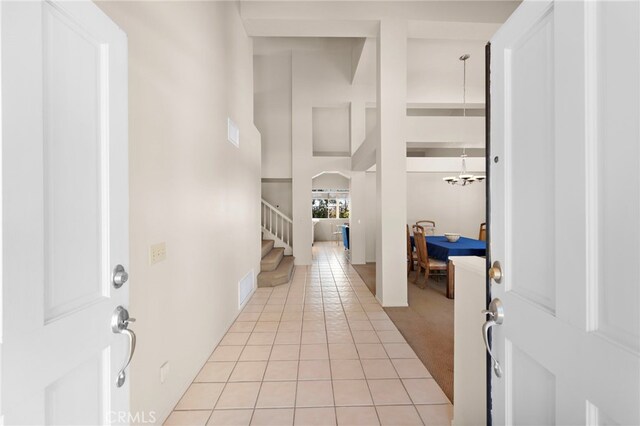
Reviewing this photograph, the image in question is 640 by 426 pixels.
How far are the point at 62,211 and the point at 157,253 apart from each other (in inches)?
39.0

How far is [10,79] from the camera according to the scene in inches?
25.2

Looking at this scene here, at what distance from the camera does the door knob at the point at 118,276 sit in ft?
3.25

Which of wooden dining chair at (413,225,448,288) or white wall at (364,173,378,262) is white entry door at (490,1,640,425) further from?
white wall at (364,173,378,262)

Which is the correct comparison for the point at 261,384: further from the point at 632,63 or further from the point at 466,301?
the point at 632,63

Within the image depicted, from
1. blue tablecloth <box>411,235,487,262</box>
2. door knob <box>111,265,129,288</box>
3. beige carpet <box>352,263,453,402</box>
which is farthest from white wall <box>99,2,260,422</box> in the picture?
blue tablecloth <box>411,235,487,262</box>

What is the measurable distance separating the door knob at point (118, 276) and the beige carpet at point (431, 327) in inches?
90.2

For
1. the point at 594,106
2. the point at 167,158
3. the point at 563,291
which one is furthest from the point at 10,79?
the point at 563,291

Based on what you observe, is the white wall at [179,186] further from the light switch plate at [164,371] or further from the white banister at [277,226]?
the white banister at [277,226]

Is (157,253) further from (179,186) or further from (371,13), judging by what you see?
(371,13)

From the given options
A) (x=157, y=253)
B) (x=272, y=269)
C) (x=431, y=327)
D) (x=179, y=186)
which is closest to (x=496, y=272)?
(x=157, y=253)

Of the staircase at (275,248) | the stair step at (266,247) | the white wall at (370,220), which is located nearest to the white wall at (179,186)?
the staircase at (275,248)

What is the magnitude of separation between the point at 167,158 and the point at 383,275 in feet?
10.4

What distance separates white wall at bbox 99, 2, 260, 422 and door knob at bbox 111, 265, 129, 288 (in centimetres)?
53

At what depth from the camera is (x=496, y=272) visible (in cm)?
102
